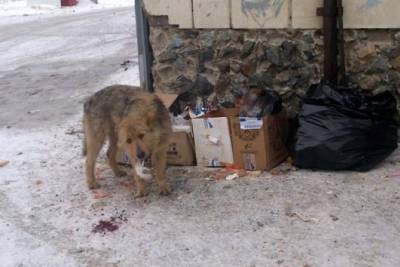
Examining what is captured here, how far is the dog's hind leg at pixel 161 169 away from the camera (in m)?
5.13

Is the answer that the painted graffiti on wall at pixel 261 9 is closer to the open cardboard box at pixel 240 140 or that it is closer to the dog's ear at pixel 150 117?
the open cardboard box at pixel 240 140

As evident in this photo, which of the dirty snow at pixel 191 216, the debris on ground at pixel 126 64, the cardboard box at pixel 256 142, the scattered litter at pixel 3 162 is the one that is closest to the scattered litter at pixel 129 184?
the dirty snow at pixel 191 216

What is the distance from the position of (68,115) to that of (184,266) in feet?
14.9

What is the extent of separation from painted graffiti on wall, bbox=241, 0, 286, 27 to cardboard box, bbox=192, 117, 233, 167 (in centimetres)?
120

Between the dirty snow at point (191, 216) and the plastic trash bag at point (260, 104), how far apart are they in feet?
1.90

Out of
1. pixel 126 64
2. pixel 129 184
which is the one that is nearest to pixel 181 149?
pixel 129 184

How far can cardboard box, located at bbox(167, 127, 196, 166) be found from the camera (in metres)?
5.71

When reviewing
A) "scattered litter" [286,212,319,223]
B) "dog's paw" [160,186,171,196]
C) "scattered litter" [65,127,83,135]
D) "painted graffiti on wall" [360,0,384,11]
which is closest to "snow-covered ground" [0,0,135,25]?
"scattered litter" [65,127,83,135]

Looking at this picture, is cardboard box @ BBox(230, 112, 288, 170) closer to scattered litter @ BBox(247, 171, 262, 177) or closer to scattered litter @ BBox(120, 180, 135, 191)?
scattered litter @ BBox(247, 171, 262, 177)

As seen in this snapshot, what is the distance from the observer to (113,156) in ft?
18.6

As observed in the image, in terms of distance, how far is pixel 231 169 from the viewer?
18.3 feet

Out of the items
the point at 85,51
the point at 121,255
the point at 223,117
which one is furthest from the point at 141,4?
the point at 85,51

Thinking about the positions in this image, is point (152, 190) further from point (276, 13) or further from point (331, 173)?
point (276, 13)

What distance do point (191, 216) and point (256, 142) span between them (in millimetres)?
1067
